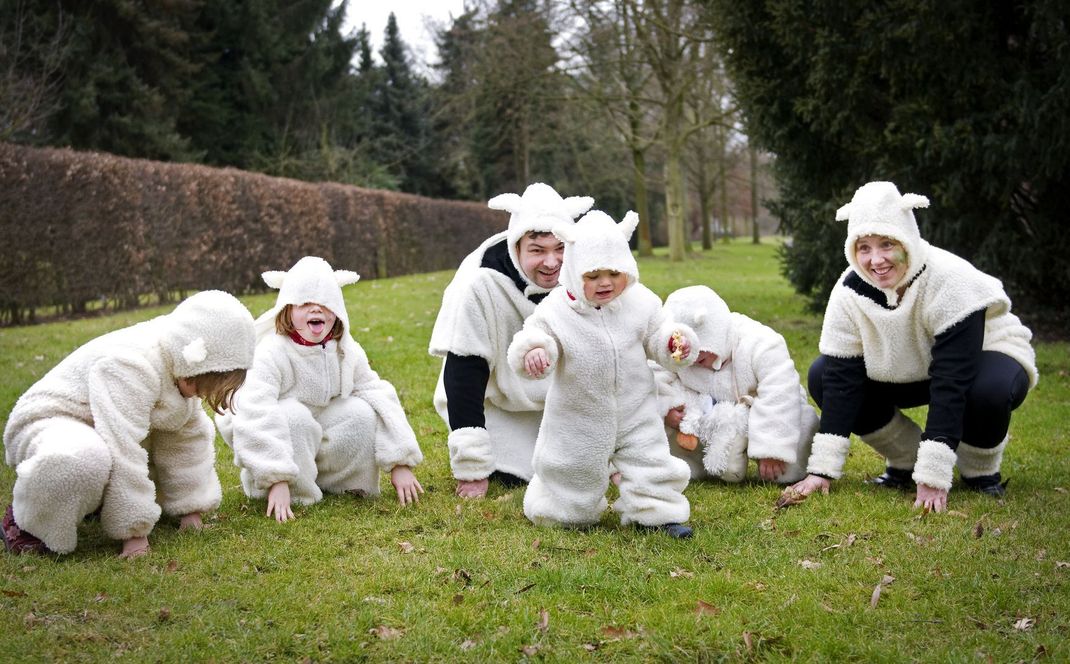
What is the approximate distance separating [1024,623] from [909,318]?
78.7 inches

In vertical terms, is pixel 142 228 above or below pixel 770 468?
above

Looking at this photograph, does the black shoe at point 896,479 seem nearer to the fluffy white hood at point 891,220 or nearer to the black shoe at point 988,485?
the black shoe at point 988,485

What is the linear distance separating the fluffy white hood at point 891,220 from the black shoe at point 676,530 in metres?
1.70

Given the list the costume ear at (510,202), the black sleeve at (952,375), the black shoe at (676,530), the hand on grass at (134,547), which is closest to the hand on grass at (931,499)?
the black sleeve at (952,375)

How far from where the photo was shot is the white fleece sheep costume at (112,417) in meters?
4.03

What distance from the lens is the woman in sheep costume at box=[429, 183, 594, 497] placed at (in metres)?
5.28

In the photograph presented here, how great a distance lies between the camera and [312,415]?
5203 mm

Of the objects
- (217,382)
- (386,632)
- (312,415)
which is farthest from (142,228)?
(386,632)

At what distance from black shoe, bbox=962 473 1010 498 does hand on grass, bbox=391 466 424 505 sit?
3.03 metres

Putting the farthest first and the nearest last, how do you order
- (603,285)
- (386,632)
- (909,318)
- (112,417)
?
(909,318) < (603,285) < (112,417) < (386,632)

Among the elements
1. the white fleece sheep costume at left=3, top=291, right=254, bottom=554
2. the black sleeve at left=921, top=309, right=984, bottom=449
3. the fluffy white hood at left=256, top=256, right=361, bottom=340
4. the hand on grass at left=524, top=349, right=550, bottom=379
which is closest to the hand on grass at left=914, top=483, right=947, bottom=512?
the black sleeve at left=921, top=309, right=984, bottom=449

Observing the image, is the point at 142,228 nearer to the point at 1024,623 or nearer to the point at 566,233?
the point at 566,233

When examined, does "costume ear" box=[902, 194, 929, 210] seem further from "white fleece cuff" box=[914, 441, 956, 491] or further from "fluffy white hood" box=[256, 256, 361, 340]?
"fluffy white hood" box=[256, 256, 361, 340]

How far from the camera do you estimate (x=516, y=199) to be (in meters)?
5.33
